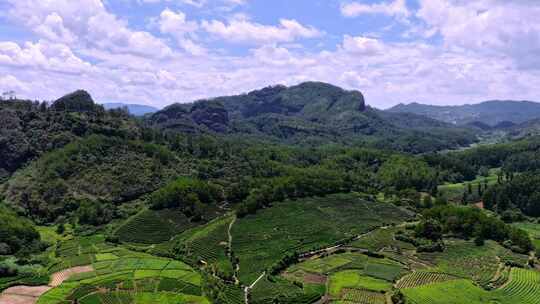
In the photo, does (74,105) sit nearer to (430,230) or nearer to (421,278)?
(430,230)

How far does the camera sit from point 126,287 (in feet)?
248

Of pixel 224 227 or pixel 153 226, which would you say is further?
pixel 153 226

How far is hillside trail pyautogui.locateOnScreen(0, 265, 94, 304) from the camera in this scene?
71250 millimetres

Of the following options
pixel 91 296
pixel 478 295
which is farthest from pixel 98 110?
pixel 478 295

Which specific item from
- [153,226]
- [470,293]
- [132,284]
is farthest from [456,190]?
[132,284]

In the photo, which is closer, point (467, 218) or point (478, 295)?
point (478, 295)

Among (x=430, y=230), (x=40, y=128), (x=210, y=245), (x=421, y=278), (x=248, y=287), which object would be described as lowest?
(x=248, y=287)

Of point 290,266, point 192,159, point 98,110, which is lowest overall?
point 290,266

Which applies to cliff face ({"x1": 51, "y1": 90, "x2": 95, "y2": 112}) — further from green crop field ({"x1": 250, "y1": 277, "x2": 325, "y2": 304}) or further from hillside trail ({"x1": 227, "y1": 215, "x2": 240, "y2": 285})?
green crop field ({"x1": 250, "y1": 277, "x2": 325, "y2": 304})

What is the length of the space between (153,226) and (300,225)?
113 ft

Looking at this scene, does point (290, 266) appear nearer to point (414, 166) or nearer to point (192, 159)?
point (192, 159)

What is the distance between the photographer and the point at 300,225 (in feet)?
359

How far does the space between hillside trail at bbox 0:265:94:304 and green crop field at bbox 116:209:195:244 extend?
21.3 metres

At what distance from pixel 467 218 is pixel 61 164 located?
110 metres
